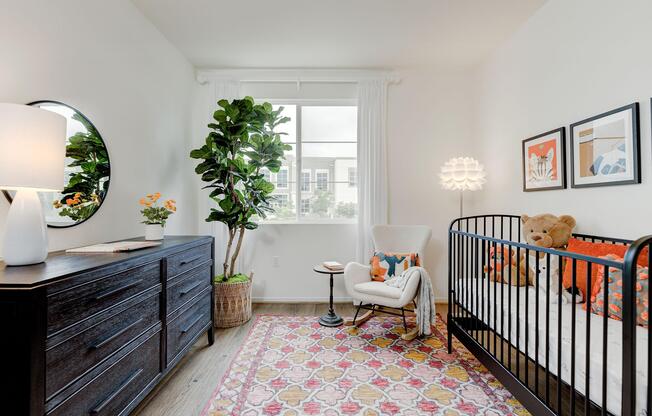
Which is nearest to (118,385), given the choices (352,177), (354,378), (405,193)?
(354,378)

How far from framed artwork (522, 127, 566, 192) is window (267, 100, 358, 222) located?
1697 mm

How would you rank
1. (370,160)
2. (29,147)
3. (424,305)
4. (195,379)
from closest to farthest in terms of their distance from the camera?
(29,147) → (195,379) → (424,305) → (370,160)

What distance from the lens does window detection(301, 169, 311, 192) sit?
3.69m

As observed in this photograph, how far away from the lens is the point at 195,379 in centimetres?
205

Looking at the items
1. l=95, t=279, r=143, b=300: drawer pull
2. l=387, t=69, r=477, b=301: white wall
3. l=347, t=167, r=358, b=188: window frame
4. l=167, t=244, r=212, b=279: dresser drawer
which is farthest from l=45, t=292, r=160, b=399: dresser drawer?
l=387, t=69, r=477, b=301: white wall

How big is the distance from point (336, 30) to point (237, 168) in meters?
1.52

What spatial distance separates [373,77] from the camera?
140 inches

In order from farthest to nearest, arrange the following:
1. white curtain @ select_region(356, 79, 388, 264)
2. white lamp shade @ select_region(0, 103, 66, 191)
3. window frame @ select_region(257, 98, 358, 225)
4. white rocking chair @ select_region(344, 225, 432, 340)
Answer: window frame @ select_region(257, 98, 358, 225)
white curtain @ select_region(356, 79, 388, 264)
white rocking chair @ select_region(344, 225, 432, 340)
white lamp shade @ select_region(0, 103, 66, 191)

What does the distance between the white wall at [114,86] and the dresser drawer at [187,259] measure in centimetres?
54

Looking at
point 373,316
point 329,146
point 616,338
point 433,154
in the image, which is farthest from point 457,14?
point 373,316

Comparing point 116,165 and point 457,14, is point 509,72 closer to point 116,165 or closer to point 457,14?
point 457,14

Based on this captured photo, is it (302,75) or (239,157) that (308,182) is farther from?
(302,75)

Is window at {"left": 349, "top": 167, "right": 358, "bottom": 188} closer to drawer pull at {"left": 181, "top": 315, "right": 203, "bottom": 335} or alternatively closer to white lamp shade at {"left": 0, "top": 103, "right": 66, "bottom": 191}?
drawer pull at {"left": 181, "top": 315, "right": 203, "bottom": 335}

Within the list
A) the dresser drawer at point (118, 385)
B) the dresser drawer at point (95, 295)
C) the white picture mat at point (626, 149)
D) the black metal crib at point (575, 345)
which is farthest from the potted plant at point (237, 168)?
the white picture mat at point (626, 149)
